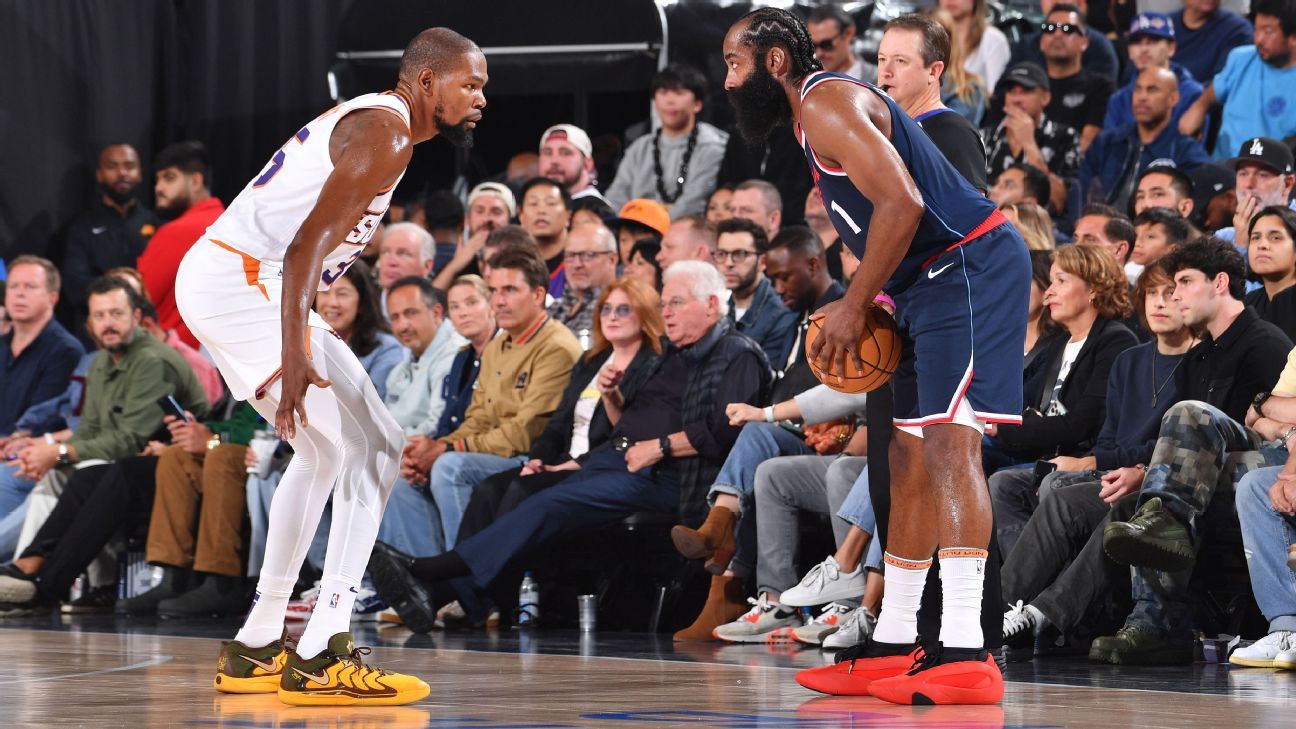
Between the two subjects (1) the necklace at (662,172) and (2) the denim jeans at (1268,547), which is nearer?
(2) the denim jeans at (1268,547)

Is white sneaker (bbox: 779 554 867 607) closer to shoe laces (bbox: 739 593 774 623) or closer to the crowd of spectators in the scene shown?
the crowd of spectators

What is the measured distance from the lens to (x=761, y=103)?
449cm

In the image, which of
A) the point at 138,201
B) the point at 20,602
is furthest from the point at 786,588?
the point at 138,201

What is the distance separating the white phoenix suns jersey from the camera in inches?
178

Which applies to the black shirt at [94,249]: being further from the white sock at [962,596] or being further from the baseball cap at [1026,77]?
the white sock at [962,596]

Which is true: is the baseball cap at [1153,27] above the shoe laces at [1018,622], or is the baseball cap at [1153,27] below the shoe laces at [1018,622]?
above

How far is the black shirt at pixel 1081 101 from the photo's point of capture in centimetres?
1009

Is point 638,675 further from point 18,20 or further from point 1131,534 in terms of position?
point 18,20

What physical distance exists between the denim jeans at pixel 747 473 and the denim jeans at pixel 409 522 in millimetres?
1767

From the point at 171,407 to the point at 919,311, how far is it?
5429 millimetres

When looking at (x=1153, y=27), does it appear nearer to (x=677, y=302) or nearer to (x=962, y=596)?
(x=677, y=302)

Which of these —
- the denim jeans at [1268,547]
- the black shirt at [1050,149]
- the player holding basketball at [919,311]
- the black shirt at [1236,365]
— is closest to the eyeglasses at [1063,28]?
the black shirt at [1050,149]

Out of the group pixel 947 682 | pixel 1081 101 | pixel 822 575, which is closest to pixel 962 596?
pixel 947 682

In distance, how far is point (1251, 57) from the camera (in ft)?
30.4
